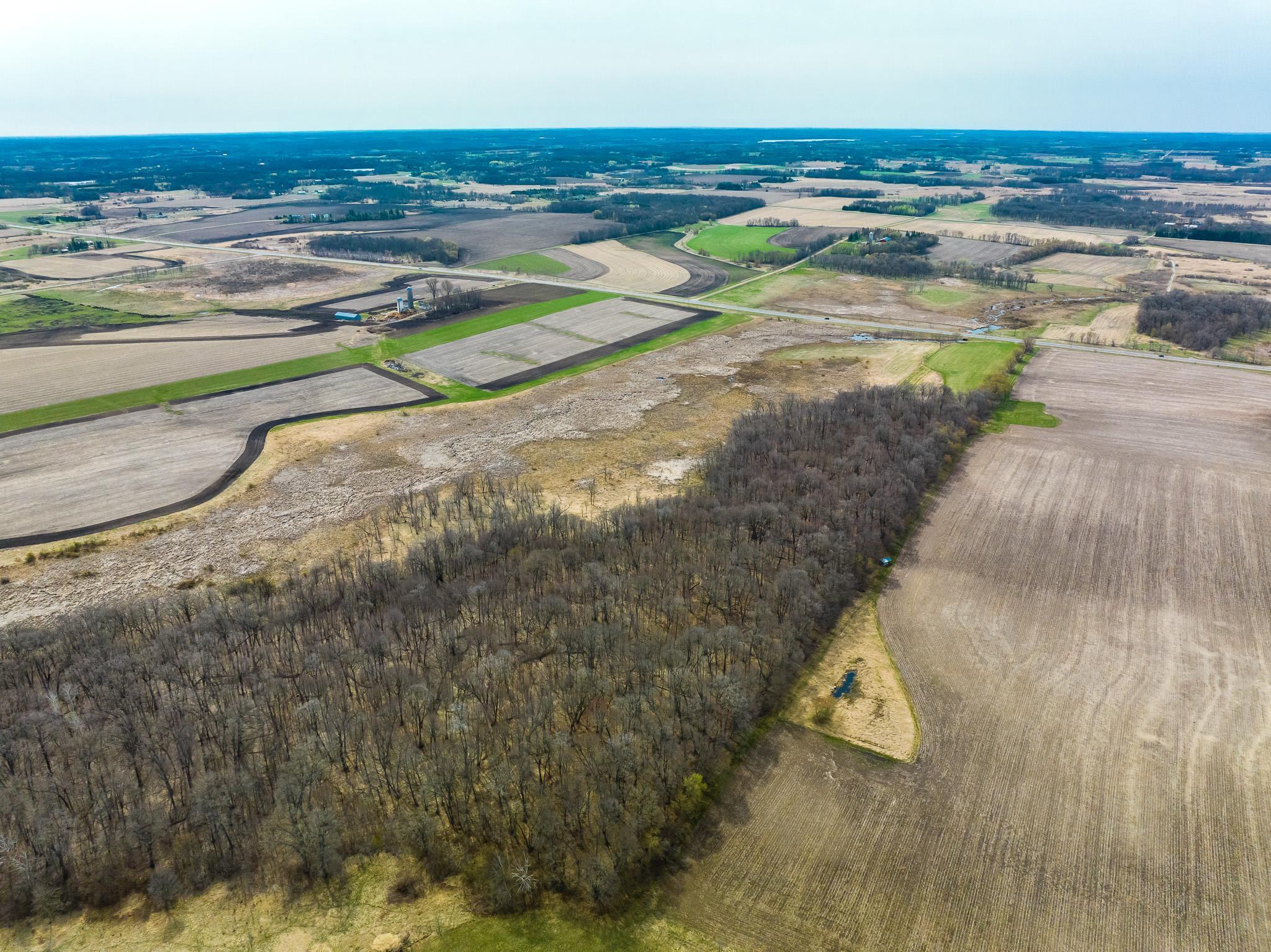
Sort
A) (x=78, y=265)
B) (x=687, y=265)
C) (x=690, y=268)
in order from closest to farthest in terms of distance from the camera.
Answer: (x=690, y=268) < (x=78, y=265) < (x=687, y=265)

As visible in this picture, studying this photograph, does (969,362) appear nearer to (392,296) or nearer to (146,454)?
(392,296)

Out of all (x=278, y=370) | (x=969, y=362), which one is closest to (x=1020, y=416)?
(x=969, y=362)

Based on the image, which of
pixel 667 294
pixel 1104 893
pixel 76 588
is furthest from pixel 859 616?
pixel 667 294

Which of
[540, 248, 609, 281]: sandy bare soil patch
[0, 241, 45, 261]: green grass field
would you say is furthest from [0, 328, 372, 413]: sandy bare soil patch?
[0, 241, 45, 261]: green grass field

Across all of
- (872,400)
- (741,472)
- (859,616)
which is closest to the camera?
(859,616)

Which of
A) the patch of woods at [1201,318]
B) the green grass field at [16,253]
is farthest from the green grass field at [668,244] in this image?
the green grass field at [16,253]

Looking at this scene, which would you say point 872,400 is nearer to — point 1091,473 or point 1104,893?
point 1091,473

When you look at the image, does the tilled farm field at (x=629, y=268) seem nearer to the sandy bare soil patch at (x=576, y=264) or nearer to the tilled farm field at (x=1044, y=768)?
the sandy bare soil patch at (x=576, y=264)
